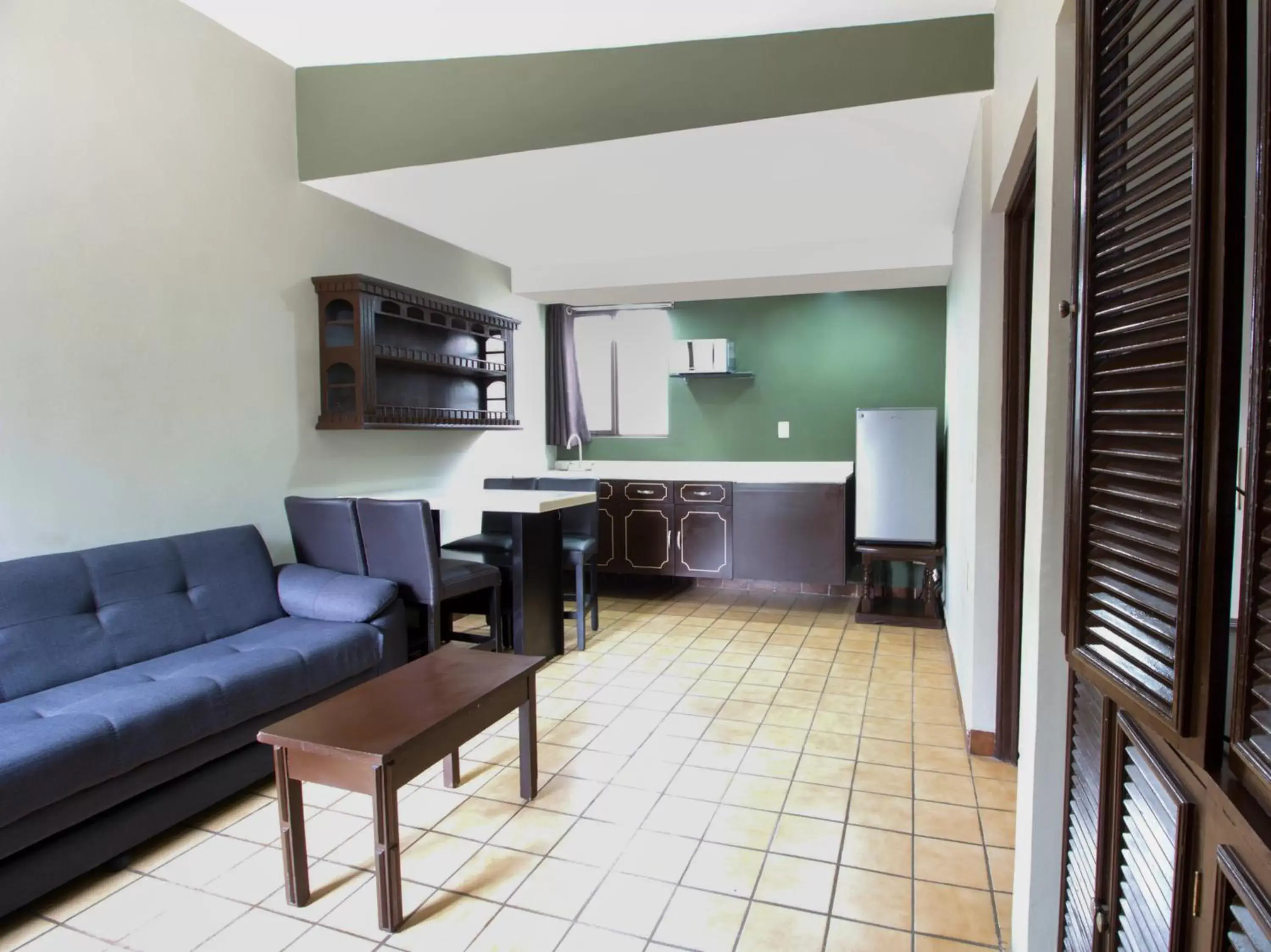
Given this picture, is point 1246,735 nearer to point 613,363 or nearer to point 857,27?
point 857,27

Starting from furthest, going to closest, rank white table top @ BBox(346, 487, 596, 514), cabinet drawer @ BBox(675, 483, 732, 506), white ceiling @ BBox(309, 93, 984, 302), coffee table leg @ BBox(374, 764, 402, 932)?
cabinet drawer @ BBox(675, 483, 732, 506) → white table top @ BBox(346, 487, 596, 514) → white ceiling @ BBox(309, 93, 984, 302) → coffee table leg @ BBox(374, 764, 402, 932)

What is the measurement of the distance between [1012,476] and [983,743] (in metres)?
0.98

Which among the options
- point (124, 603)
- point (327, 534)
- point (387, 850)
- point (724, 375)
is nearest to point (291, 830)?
point (387, 850)

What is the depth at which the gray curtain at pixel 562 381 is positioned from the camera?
18.4 ft

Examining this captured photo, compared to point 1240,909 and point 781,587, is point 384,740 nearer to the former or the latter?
point 1240,909

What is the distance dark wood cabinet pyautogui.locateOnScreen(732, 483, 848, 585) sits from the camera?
479cm

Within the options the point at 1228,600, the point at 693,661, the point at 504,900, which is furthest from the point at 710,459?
the point at 1228,600

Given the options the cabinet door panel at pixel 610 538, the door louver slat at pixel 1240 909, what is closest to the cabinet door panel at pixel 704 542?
the cabinet door panel at pixel 610 538

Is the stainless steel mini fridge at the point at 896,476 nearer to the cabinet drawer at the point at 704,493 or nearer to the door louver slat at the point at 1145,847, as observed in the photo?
the cabinet drawer at the point at 704,493

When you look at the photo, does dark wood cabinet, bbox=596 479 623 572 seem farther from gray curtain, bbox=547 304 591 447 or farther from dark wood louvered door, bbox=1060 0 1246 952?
dark wood louvered door, bbox=1060 0 1246 952

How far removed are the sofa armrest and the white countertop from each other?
75.5 inches

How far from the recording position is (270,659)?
2.50 meters

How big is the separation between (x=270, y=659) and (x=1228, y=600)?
8.39 feet

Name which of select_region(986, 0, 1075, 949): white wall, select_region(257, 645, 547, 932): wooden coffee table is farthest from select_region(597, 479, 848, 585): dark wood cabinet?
select_region(986, 0, 1075, 949): white wall
